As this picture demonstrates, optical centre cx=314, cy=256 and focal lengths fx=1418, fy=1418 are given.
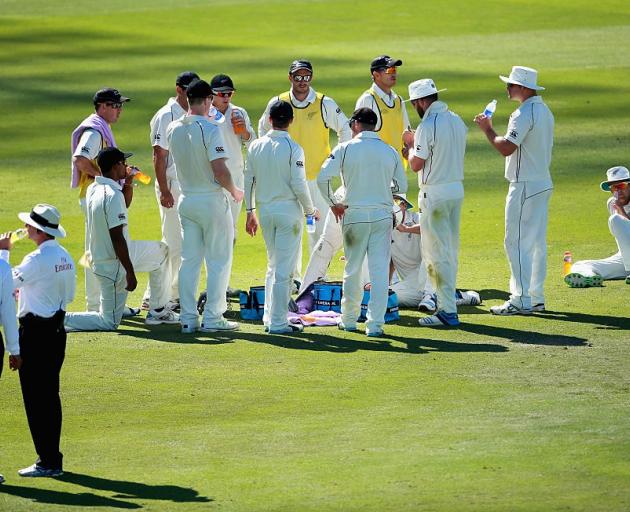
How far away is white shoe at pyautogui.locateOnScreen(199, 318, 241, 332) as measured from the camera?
12945mm

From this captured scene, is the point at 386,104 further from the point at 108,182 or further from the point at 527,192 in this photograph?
the point at 108,182

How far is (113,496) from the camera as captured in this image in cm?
841

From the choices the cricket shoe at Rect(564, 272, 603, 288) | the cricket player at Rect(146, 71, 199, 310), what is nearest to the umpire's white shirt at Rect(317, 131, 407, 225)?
the cricket player at Rect(146, 71, 199, 310)

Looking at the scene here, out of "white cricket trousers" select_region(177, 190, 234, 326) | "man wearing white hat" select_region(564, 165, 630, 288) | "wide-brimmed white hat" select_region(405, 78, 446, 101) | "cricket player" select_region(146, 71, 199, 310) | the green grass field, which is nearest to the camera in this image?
the green grass field

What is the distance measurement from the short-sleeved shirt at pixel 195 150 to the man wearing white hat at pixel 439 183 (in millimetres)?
1835

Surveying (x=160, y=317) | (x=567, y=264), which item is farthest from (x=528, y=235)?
(x=160, y=317)

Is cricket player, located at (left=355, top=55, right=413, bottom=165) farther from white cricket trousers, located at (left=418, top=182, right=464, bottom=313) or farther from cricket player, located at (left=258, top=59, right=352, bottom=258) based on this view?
white cricket trousers, located at (left=418, top=182, right=464, bottom=313)

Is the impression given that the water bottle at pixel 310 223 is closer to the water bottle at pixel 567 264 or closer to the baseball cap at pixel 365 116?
the baseball cap at pixel 365 116

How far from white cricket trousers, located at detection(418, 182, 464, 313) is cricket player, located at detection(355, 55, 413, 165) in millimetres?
1408

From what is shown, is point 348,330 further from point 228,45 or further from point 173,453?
point 228,45

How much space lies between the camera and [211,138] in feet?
41.2

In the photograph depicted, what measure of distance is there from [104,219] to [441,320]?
3.20 m

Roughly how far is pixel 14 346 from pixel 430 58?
2290 centimetres

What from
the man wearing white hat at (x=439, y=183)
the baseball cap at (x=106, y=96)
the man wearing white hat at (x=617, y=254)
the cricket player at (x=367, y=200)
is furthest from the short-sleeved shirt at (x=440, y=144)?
the baseball cap at (x=106, y=96)
